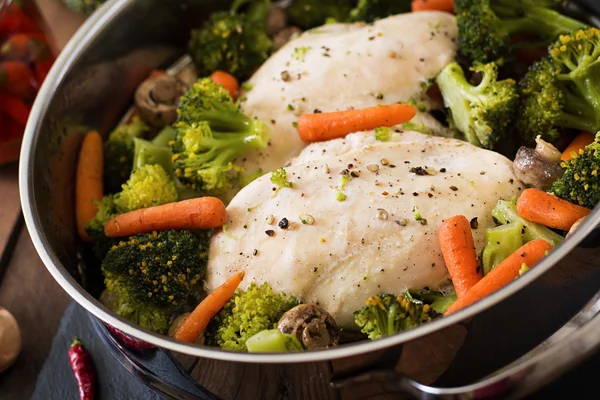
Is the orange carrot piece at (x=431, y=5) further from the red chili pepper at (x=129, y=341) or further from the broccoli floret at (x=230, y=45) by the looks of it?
the red chili pepper at (x=129, y=341)

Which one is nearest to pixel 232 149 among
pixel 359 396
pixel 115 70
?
pixel 115 70

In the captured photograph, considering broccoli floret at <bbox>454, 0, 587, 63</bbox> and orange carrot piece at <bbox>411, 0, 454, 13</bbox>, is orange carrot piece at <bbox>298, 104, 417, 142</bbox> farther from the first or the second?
orange carrot piece at <bbox>411, 0, 454, 13</bbox>

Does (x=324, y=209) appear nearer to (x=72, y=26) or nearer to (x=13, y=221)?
(x=13, y=221)

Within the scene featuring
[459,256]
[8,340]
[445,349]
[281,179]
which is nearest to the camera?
[445,349]

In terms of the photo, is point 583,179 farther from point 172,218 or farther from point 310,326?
point 172,218

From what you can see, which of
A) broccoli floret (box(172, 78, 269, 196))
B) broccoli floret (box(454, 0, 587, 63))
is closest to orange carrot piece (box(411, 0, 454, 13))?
broccoli floret (box(454, 0, 587, 63))

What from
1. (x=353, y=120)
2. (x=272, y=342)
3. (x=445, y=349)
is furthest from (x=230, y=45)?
(x=445, y=349)
